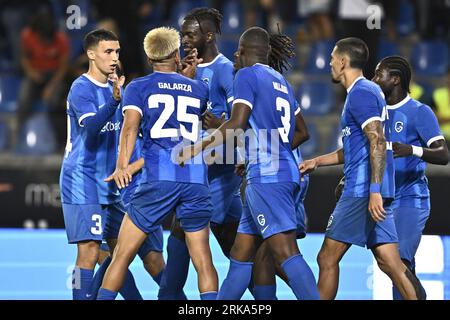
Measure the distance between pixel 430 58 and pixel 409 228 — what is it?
736 centimetres

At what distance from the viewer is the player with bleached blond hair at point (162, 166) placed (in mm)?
7043

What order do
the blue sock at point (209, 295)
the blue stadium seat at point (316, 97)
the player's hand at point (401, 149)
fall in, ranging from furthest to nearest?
the blue stadium seat at point (316, 97) → the player's hand at point (401, 149) → the blue sock at point (209, 295)

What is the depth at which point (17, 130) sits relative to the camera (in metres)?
13.9

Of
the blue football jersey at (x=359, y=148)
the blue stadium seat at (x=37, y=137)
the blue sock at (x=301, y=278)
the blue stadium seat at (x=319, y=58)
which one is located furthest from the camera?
the blue stadium seat at (x=319, y=58)

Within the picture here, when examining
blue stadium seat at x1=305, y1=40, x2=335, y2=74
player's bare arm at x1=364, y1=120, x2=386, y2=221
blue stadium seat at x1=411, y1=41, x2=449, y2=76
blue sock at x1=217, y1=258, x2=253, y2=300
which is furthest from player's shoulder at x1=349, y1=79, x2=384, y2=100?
blue stadium seat at x1=411, y1=41, x2=449, y2=76

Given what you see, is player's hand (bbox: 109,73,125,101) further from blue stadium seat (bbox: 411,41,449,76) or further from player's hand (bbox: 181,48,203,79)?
blue stadium seat (bbox: 411,41,449,76)

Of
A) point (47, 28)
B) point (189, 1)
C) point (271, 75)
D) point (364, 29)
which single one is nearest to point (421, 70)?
point (364, 29)

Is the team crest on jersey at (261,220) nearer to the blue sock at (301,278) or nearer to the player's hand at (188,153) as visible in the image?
the blue sock at (301,278)

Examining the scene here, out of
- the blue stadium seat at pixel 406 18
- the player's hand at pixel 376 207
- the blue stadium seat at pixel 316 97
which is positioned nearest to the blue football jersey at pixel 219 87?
the player's hand at pixel 376 207

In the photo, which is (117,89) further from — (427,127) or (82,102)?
(427,127)

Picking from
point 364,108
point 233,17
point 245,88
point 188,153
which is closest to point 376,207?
point 364,108

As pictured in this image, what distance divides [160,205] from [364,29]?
7.07 m

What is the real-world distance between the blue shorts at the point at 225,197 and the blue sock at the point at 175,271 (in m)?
0.37
